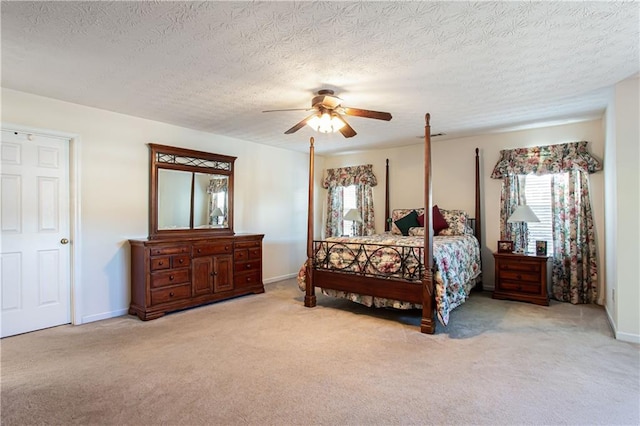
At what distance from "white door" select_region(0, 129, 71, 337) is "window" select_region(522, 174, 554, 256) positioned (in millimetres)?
5951

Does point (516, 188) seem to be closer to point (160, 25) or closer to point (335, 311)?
point (335, 311)

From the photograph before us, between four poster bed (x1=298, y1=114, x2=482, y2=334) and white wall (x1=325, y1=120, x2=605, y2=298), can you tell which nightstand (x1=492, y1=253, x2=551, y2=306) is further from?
white wall (x1=325, y1=120, x2=605, y2=298)

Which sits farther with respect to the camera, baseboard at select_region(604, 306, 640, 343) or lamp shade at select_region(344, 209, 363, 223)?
lamp shade at select_region(344, 209, 363, 223)

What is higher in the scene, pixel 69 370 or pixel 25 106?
pixel 25 106

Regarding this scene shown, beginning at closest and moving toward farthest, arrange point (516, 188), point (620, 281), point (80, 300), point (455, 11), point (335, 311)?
1. point (455, 11)
2. point (620, 281)
3. point (80, 300)
4. point (335, 311)
5. point (516, 188)

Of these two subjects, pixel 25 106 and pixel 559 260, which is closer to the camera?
pixel 25 106

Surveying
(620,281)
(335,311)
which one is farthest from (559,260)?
(335,311)

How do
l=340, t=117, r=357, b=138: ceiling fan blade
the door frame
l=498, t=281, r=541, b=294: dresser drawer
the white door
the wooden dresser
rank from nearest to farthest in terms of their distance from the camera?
the white door → l=340, t=117, r=357, b=138: ceiling fan blade → the door frame → the wooden dresser → l=498, t=281, r=541, b=294: dresser drawer

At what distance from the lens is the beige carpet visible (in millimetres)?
2023

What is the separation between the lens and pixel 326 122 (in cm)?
342

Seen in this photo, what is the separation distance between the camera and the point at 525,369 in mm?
2557

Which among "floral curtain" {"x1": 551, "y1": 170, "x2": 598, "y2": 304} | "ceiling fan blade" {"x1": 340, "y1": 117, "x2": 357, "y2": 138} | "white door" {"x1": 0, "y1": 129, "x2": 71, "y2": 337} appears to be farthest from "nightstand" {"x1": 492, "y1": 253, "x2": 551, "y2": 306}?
"white door" {"x1": 0, "y1": 129, "x2": 71, "y2": 337}

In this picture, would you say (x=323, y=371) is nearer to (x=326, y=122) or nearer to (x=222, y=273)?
(x=326, y=122)

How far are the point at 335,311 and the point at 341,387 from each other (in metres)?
1.77
